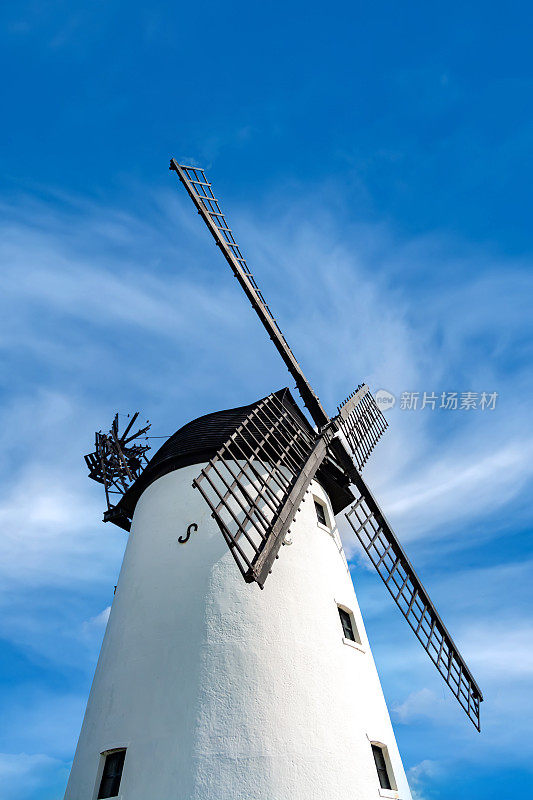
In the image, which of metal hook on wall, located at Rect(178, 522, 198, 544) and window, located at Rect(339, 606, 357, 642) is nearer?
metal hook on wall, located at Rect(178, 522, 198, 544)

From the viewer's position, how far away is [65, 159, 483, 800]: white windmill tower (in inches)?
285

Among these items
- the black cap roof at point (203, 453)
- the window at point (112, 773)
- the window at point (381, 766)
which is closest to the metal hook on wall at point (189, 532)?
the black cap roof at point (203, 453)

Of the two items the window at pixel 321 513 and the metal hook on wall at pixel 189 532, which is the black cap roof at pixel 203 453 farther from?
the metal hook on wall at pixel 189 532

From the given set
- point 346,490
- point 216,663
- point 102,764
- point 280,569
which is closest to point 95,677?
point 102,764

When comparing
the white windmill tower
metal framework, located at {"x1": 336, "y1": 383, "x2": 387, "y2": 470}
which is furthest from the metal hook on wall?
metal framework, located at {"x1": 336, "y1": 383, "x2": 387, "y2": 470}

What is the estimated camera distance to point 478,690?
1239cm

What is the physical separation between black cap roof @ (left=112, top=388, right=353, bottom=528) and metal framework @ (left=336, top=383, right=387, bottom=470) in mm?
960

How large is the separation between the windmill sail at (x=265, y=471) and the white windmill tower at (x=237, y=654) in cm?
5

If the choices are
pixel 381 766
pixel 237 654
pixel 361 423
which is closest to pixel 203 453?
pixel 237 654

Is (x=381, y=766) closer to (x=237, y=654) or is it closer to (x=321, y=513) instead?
(x=237, y=654)

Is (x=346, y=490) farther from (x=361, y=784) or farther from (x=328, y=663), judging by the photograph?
(x=361, y=784)

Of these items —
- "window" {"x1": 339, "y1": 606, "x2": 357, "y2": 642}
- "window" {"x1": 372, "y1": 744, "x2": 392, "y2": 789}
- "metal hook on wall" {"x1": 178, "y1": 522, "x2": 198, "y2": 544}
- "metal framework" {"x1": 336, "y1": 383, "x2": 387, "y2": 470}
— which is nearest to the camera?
"window" {"x1": 372, "y1": 744, "x2": 392, "y2": 789}

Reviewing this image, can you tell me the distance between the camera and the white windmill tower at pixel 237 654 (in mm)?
7227

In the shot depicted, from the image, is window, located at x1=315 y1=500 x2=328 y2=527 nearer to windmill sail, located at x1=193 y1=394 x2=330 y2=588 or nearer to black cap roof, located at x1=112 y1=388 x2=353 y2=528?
black cap roof, located at x1=112 y1=388 x2=353 y2=528
